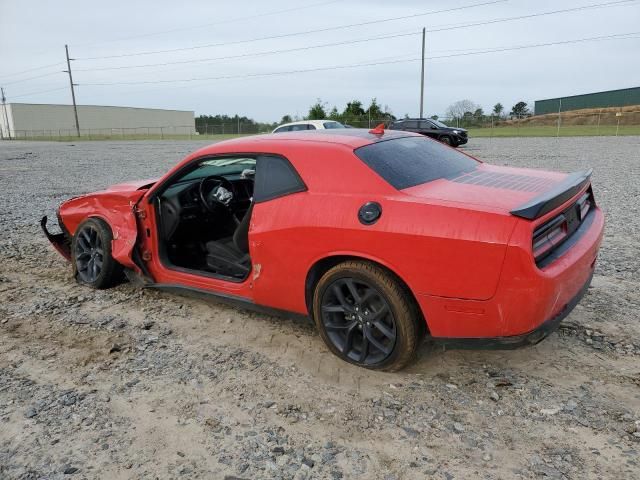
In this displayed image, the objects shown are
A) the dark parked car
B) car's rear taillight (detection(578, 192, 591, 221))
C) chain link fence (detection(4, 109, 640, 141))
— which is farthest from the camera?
chain link fence (detection(4, 109, 640, 141))

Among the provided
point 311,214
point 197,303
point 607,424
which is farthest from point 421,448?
point 197,303

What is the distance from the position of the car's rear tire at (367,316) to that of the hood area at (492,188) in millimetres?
555

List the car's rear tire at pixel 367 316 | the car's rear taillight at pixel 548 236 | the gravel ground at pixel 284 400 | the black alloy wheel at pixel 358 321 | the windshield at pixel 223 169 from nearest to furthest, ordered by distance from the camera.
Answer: the gravel ground at pixel 284 400 < the car's rear taillight at pixel 548 236 < the car's rear tire at pixel 367 316 < the black alloy wheel at pixel 358 321 < the windshield at pixel 223 169

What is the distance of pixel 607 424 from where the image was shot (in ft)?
8.41

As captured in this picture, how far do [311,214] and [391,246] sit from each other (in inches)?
23.3

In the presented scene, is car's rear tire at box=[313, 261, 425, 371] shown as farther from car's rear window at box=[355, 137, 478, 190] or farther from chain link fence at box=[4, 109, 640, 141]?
chain link fence at box=[4, 109, 640, 141]

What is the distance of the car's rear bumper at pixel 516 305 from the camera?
2.50m

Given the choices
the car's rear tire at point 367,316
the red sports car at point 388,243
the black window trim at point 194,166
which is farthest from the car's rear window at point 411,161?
the car's rear tire at point 367,316

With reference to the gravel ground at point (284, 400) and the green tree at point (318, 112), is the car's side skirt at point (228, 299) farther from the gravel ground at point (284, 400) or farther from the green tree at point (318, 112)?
the green tree at point (318, 112)

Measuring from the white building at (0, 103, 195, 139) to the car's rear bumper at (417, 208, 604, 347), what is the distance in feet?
232

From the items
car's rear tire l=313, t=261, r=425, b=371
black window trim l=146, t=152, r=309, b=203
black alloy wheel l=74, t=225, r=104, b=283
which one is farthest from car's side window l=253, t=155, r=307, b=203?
black alloy wheel l=74, t=225, r=104, b=283

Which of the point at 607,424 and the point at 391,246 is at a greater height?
the point at 391,246

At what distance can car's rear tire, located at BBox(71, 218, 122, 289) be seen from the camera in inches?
177

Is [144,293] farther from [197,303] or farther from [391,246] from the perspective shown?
[391,246]
